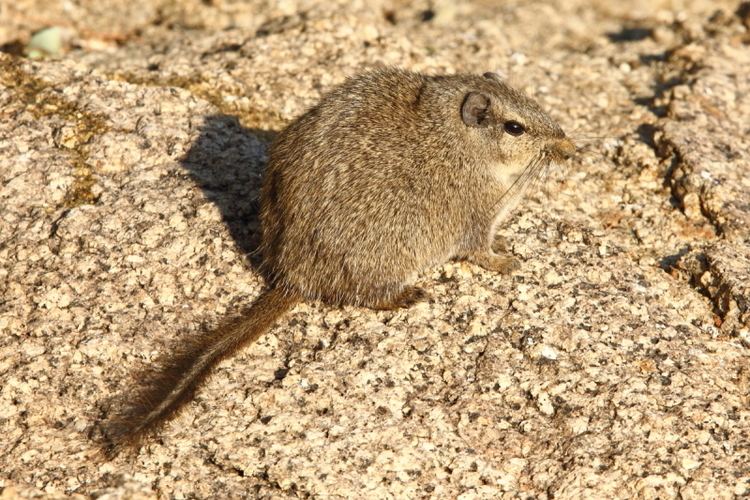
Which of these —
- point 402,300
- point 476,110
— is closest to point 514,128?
point 476,110

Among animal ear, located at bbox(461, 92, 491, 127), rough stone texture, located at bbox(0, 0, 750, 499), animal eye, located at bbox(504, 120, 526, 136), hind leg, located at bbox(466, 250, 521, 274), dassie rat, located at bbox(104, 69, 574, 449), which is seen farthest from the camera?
animal eye, located at bbox(504, 120, 526, 136)

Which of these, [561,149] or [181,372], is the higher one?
[561,149]

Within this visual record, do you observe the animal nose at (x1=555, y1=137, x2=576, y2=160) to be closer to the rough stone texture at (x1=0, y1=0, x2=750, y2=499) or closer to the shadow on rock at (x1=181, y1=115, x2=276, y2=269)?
the rough stone texture at (x1=0, y1=0, x2=750, y2=499)

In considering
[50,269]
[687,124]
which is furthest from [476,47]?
[50,269]

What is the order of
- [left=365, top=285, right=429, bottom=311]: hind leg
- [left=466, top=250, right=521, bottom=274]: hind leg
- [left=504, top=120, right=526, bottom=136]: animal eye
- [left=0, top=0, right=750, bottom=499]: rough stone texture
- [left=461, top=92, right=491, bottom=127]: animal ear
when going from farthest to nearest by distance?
[left=504, top=120, right=526, bottom=136]: animal eye < [left=461, top=92, right=491, bottom=127]: animal ear < [left=466, top=250, right=521, bottom=274]: hind leg < [left=365, top=285, right=429, bottom=311]: hind leg < [left=0, top=0, right=750, bottom=499]: rough stone texture

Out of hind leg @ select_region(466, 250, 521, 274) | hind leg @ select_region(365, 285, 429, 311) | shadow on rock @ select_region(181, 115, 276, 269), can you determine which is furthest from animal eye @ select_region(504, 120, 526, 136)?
shadow on rock @ select_region(181, 115, 276, 269)

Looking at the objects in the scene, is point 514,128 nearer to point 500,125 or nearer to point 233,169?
point 500,125
